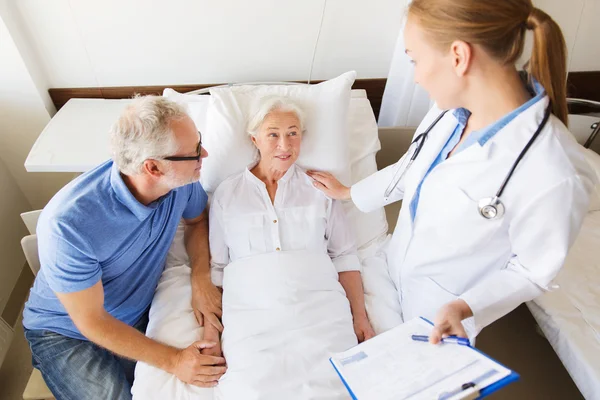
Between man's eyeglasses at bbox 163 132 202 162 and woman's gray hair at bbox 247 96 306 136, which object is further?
woman's gray hair at bbox 247 96 306 136

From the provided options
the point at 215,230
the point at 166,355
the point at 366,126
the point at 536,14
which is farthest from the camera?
the point at 366,126

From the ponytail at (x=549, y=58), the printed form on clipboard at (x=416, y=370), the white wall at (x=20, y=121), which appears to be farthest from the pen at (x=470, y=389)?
the white wall at (x=20, y=121)

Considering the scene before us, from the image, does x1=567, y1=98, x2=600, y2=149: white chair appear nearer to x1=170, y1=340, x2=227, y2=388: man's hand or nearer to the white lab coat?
the white lab coat

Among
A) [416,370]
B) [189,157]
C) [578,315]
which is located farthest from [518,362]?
[189,157]

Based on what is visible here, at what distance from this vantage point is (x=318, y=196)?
69.3 inches

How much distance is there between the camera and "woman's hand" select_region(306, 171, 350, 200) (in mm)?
1748

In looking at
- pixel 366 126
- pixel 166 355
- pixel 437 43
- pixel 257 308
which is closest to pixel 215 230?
pixel 257 308

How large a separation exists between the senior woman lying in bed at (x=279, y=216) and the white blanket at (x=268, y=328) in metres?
0.05

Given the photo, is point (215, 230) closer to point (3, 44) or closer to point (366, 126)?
point (366, 126)

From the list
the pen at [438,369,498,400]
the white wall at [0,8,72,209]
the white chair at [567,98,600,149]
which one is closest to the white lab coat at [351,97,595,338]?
the pen at [438,369,498,400]

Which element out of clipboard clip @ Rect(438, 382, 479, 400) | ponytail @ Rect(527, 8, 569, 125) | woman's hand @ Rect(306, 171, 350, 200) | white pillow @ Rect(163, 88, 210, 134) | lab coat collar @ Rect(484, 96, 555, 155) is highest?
ponytail @ Rect(527, 8, 569, 125)

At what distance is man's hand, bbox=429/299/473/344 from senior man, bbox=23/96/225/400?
2.41ft

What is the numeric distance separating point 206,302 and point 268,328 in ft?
1.03

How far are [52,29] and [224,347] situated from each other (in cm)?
162
